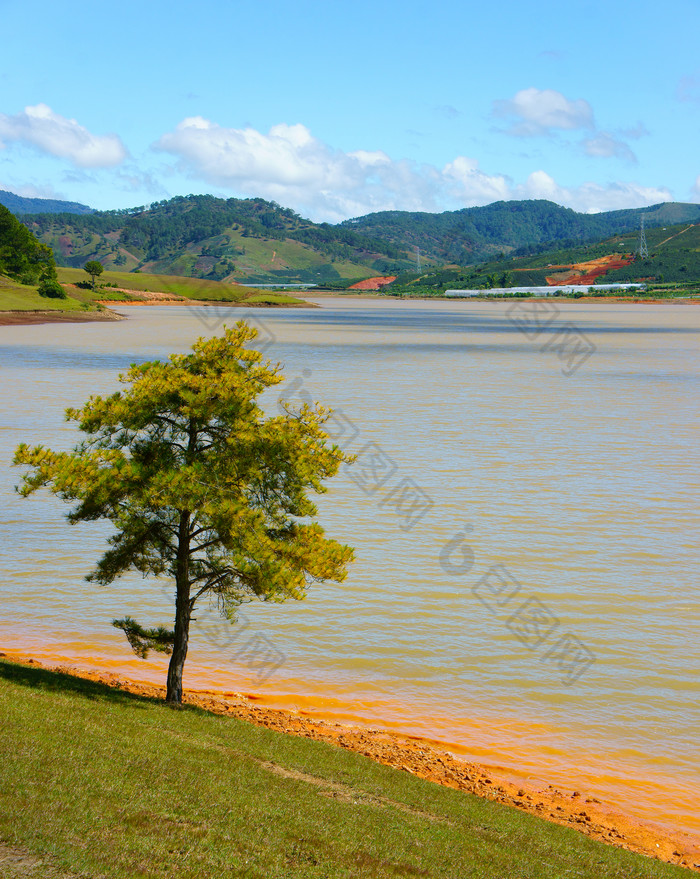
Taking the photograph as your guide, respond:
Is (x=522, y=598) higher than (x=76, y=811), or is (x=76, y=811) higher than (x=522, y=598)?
(x=76, y=811)

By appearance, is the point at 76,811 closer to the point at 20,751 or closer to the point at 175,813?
the point at 175,813

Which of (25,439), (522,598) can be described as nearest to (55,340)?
(25,439)

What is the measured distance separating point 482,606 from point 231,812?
12.8 meters

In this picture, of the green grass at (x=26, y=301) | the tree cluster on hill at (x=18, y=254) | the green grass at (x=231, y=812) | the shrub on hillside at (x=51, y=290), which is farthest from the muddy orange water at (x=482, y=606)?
the tree cluster on hill at (x=18, y=254)

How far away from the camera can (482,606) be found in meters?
22.0

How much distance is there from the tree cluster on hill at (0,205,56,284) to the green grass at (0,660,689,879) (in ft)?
486

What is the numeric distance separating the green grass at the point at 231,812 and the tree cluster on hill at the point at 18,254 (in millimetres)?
148229

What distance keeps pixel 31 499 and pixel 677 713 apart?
2255 cm

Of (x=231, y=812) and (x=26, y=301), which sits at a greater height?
(x=26, y=301)

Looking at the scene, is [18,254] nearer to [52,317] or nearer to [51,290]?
[51,290]

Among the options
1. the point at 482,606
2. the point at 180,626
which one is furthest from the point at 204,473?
the point at 482,606

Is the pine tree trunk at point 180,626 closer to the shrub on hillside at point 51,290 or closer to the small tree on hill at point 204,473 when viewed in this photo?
the small tree on hill at point 204,473

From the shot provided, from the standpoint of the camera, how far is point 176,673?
15.5m

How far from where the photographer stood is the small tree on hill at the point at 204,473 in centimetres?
1416
